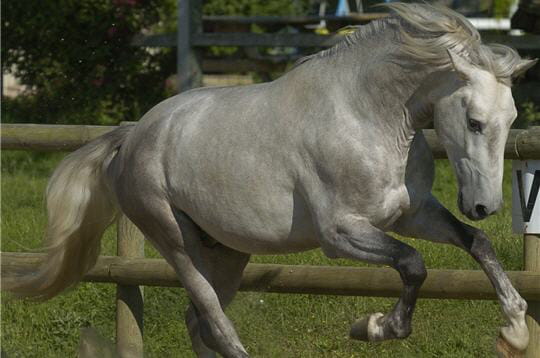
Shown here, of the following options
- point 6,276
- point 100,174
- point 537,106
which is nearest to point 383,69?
point 100,174

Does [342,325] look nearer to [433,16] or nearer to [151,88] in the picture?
[433,16]

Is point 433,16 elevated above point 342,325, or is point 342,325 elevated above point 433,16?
point 433,16

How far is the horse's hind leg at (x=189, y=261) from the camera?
4.84m

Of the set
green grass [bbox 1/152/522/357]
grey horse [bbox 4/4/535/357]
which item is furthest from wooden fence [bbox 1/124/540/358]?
grey horse [bbox 4/4/535/357]

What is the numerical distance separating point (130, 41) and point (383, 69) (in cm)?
771

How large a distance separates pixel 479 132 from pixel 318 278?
58.8 inches

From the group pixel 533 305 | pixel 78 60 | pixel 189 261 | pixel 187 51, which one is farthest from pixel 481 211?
pixel 78 60

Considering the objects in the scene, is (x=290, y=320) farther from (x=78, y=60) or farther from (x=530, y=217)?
(x=78, y=60)

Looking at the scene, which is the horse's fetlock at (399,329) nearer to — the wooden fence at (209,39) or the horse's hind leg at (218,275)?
the horse's hind leg at (218,275)

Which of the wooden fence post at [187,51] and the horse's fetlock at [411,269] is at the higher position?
the horse's fetlock at [411,269]

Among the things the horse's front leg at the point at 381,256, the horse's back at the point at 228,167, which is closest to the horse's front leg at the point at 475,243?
the horse's front leg at the point at 381,256

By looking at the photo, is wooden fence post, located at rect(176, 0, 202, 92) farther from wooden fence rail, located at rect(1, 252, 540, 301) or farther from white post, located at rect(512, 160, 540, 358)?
white post, located at rect(512, 160, 540, 358)

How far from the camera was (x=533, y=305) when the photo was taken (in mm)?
5066

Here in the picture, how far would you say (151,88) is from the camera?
12.0 m
